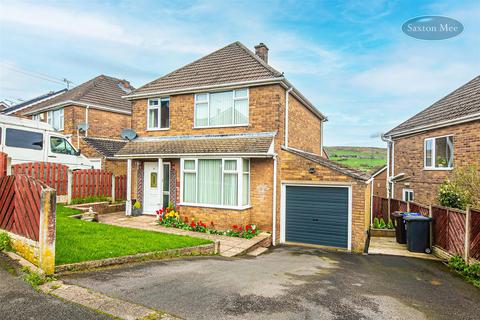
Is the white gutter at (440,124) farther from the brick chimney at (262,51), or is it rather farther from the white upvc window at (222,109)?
the white upvc window at (222,109)

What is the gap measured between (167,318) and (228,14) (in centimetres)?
1196

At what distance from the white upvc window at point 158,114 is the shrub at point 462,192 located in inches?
453

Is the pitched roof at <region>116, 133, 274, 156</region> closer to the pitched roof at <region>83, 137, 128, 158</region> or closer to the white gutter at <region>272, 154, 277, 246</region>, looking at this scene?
the white gutter at <region>272, 154, 277, 246</region>

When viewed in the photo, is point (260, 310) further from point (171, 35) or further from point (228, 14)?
point (171, 35)

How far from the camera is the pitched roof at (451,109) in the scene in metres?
12.6

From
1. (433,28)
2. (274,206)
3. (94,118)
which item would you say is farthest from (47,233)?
(94,118)

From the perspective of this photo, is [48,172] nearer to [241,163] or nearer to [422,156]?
[241,163]

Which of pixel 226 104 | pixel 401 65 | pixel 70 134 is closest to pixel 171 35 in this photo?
pixel 226 104

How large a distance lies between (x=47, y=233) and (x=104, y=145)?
15.9 meters

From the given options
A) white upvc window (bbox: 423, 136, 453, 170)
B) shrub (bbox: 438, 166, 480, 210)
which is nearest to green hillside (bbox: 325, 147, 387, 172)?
white upvc window (bbox: 423, 136, 453, 170)

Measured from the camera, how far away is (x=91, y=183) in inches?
553

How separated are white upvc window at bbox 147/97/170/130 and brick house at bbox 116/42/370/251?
48 millimetres

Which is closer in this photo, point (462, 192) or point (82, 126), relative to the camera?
point (462, 192)

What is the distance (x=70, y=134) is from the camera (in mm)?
19125
